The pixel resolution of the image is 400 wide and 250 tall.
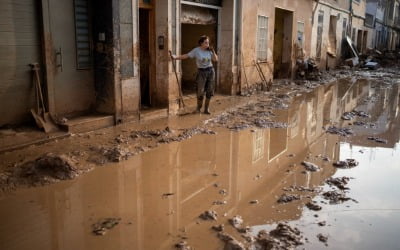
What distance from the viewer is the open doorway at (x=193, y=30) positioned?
31.7ft

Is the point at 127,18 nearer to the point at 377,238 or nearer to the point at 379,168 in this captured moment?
the point at 379,168

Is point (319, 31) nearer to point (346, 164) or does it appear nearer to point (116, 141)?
point (346, 164)

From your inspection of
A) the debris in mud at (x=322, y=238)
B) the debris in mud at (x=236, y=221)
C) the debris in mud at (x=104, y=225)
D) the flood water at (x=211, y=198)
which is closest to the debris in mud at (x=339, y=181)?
the flood water at (x=211, y=198)

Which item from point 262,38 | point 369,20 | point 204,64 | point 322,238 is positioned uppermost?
point 369,20

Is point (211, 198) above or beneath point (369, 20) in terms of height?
beneath

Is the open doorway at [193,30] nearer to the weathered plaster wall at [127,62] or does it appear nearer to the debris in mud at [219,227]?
the weathered plaster wall at [127,62]

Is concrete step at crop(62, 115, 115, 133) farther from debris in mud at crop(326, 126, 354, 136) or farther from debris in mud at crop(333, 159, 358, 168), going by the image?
debris in mud at crop(326, 126, 354, 136)

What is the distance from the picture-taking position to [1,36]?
224 inches

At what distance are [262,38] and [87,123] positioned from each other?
324 inches

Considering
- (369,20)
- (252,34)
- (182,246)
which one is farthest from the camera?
(369,20)

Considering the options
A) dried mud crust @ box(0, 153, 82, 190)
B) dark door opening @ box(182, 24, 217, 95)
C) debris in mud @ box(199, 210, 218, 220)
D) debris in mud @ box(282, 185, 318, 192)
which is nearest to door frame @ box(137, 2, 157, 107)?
dark door opening @ box(182, 24, 217, 95)

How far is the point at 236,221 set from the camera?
3.72 meters

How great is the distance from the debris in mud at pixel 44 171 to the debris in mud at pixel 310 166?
3036 millimetres

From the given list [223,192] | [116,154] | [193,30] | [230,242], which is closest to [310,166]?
[223,192]
